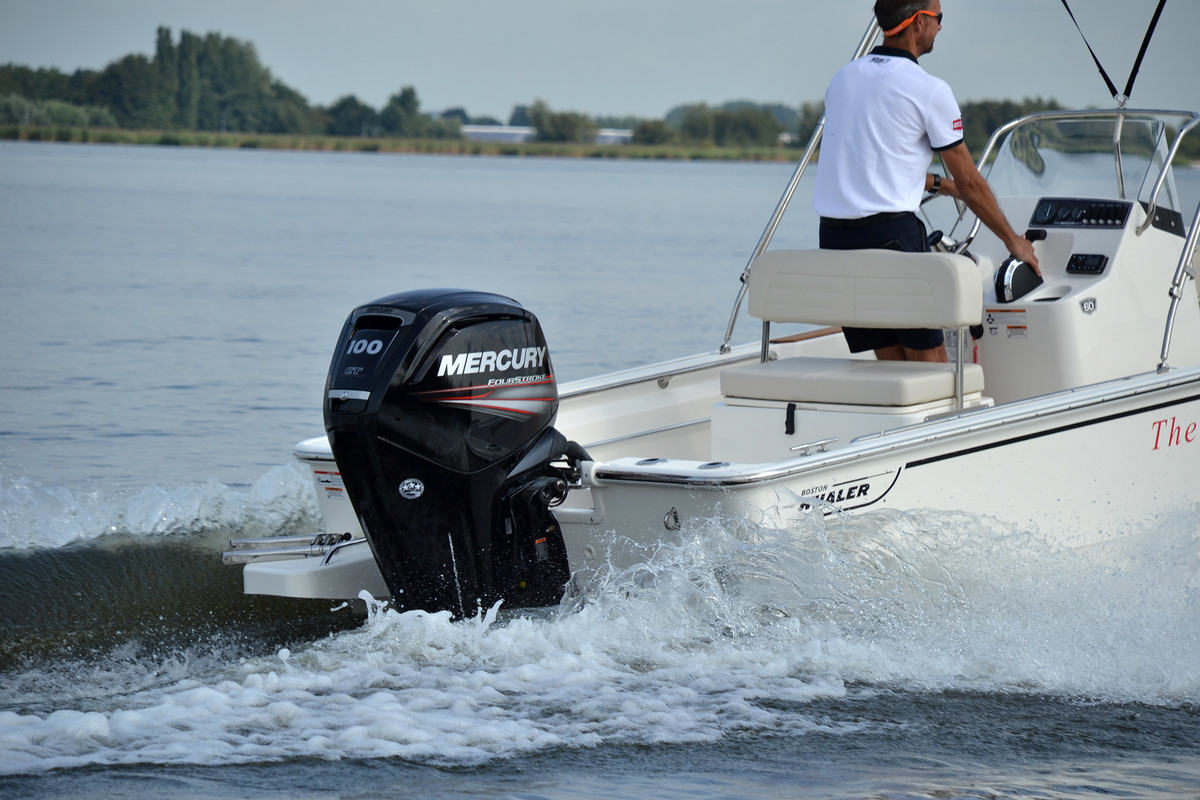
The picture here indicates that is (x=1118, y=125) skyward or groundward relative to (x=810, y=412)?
skyward

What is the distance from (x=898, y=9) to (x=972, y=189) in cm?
58

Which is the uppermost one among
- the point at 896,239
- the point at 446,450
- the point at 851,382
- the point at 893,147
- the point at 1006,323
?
the point at 893,147

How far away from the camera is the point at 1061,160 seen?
5.21 metres

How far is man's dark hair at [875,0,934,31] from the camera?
4.21 m

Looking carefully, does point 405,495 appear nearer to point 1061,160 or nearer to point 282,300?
point 1061,160

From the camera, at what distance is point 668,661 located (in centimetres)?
352

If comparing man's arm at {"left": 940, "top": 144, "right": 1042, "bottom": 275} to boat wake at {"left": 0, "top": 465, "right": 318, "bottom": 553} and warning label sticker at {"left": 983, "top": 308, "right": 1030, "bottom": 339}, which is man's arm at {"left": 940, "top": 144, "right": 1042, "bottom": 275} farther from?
boat wake at {"left": 0, "top": 465, "right": 318, "bottom": 553}

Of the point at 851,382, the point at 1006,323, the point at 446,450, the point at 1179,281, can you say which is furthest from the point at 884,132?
the point at 446,450

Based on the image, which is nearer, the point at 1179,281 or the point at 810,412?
the point at 810,412

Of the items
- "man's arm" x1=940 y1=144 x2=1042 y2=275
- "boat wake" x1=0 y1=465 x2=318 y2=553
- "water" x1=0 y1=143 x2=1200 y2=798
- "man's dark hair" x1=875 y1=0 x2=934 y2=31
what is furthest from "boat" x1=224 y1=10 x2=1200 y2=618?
"boat wake" x1=0 y1=465 x2=318 y2=553

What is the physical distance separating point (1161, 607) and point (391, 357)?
7.37 ft

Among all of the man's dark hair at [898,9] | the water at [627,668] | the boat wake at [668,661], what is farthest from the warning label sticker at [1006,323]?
the man's dark hair at [898,9]

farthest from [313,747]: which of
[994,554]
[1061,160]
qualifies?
[1061,160]

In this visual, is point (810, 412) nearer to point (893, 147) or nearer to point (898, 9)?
point (893, 147)
